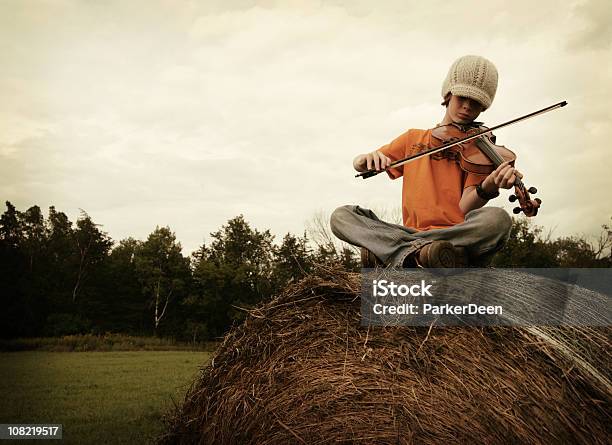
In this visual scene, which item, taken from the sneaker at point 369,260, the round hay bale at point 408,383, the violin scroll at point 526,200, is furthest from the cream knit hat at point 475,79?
the round hay bale at point 408,383

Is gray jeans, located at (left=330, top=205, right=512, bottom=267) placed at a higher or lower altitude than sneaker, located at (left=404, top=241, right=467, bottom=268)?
higher

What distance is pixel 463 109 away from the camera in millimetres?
3689

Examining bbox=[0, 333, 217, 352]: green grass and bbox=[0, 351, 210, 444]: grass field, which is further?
bbox=[0, 333, 217, 352]: green grass

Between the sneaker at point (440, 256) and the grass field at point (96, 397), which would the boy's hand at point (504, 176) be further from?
the grass field at point (96, 397)

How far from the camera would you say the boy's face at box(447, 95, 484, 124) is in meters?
3.69

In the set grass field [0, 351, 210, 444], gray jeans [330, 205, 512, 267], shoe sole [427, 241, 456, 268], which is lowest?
grass field [0, 351, 210, 444]

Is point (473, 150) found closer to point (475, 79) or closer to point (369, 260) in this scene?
point (475, 79)

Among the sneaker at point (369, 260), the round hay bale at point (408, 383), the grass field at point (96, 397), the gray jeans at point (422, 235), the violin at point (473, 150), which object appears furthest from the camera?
the grass field at point (96, 397)

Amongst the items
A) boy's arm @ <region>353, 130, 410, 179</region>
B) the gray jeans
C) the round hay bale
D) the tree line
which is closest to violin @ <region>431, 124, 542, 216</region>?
the gray jeans

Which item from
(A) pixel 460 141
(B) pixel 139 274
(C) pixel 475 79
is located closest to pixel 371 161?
(A) pixel 460 141

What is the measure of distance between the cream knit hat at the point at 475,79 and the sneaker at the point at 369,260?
1.11 meters

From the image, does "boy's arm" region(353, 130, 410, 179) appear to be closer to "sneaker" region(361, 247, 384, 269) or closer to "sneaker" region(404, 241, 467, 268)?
"sneaker" region(361, 247, 384, 269)

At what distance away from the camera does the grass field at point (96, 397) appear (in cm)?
689

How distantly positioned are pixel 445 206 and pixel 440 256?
0.65 metres
